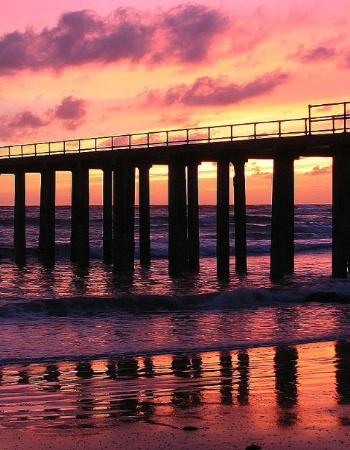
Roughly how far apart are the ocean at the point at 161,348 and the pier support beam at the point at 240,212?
2.35 metres

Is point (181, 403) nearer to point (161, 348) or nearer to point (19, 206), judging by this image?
point (161, 348)

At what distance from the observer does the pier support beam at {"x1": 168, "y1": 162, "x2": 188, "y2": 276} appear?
3020cm

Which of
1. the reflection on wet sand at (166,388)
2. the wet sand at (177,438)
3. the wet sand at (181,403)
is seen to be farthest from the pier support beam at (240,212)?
the wet sand at (177,438)

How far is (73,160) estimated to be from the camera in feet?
115

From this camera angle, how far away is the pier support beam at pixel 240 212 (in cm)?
3072

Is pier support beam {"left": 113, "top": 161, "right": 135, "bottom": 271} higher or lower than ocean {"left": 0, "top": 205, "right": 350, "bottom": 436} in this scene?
higher

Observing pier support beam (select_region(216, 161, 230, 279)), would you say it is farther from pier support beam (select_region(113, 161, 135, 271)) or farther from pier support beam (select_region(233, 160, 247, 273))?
pier support beam (select_region(113, 161, 135, 271))

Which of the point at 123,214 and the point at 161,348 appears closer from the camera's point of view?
the point at 161,348

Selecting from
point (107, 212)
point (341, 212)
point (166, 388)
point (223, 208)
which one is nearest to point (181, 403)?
point (166, 388)

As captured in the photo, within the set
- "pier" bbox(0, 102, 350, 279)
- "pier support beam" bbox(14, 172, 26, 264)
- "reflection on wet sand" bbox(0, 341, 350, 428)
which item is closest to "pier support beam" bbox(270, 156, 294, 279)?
"pier" bbox(0, 102, 350, 279)

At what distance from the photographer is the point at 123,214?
32.0 m

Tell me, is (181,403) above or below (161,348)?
above

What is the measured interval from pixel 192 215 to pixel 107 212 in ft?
20.9

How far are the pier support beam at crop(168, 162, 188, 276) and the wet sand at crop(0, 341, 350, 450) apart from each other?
17.6m
